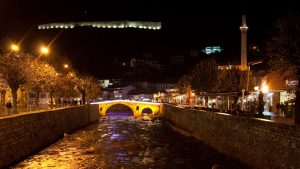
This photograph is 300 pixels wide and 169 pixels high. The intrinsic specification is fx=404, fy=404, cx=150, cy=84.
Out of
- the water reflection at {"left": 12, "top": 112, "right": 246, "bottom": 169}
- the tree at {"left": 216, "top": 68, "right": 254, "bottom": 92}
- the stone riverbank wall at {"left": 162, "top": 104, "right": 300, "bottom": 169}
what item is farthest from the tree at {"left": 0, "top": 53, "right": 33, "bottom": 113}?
the tree at {"left": 216, "top": 68, "right": 254, "bottom": 92}

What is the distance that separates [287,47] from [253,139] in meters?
6.74

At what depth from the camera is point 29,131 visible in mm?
34344

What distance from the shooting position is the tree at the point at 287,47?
26.7 metres

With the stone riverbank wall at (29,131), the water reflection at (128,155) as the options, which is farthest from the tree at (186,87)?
the water reflection at (128,155)

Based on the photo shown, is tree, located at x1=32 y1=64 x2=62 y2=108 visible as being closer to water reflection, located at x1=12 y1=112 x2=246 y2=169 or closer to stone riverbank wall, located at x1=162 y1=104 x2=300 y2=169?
water reflection, located at x1=12 y1=112 x2=246 y2=169

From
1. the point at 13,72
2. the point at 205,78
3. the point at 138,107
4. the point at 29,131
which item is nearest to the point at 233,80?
the point at 205,78

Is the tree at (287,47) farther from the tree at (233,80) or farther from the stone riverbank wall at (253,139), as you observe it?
the tree at (233,80)

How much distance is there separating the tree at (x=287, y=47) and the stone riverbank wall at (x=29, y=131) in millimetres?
19174

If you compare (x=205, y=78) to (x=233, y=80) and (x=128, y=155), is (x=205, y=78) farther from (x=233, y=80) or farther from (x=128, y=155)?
(x=128, y=155)

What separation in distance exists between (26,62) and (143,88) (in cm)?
12807

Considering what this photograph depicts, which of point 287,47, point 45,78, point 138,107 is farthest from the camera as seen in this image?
point 138,107

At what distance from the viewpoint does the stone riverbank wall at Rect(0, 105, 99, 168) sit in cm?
2777

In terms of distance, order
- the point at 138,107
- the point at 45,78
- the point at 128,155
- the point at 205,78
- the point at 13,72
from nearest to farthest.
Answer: the point at 128,155, the point at 13,72, the point at 45,78, the point at 205,78, the point at 138,107

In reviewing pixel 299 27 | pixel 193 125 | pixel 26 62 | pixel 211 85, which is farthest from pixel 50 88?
pixel 299 27
